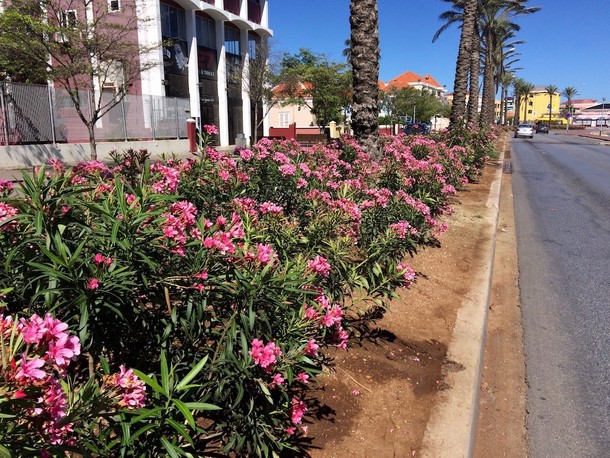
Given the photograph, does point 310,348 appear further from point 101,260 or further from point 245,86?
point 245,86

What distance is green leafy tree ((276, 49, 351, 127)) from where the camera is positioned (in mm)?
40312

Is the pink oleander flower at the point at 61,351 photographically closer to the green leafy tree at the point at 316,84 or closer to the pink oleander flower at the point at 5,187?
the pink oleander flower at the point at 5,187

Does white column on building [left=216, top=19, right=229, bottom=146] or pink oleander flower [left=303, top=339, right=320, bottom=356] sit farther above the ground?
white column on building [left=216, top=19, right=229, bottom=146]

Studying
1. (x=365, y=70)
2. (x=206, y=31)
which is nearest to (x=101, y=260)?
(x=365, y=70)

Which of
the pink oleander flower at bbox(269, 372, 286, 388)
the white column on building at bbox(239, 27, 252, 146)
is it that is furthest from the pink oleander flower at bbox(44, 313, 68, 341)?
the white column on building at bbox(239, 27, 252, 146)

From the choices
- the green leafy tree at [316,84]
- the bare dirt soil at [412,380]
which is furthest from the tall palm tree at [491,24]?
the bare dirt soil at [412,380]

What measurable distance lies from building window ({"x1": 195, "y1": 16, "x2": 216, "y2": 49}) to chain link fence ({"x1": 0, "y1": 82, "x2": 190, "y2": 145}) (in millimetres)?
8969

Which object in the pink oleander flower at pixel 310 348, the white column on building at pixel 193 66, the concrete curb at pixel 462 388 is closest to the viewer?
the pink oleander flower at pixel 310 348

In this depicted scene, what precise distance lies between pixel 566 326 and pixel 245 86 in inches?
1369

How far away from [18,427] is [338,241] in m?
2.31

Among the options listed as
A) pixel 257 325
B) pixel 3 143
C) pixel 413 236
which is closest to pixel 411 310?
pixel 413 236

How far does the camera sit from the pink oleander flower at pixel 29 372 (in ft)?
3.71

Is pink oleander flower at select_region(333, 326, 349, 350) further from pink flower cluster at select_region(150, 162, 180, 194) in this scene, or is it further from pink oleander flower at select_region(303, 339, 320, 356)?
pink flower cluster at select_region(150, 162, 180, 194)

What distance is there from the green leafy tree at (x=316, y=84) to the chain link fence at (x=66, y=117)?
51.1 ft
